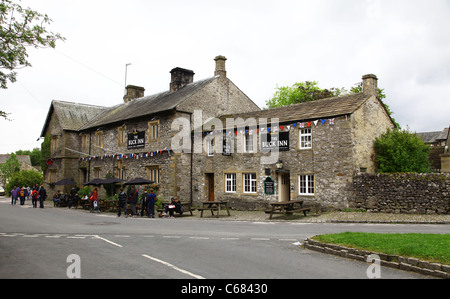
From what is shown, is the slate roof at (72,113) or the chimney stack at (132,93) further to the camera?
the chimney stack at (132,93)

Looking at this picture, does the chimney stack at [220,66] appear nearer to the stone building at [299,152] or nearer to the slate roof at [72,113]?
the stone building at [299,152]

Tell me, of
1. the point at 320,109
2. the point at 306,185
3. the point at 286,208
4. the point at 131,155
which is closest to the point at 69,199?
the point at 131,155

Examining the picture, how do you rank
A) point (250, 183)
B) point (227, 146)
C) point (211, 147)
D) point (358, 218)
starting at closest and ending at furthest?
1. point (358, 218)
2. point (250, 183)
3. point (227, 146)
4. point (211, 147)

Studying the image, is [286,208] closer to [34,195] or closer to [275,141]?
[275,141]

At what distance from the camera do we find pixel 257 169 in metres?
23.2

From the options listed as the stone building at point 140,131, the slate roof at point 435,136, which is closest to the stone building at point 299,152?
the stone building at point 140,131

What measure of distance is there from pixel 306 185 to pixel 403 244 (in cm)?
1210

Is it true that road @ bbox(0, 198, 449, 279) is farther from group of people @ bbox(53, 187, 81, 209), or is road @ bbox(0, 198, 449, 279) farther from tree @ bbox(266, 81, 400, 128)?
tree @ bbox(266, 81, 400, 128)

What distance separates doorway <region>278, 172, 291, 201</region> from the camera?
22.2 meters

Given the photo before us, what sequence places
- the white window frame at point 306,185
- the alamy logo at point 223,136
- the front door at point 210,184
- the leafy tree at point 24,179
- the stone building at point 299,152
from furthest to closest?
1. the leafy tree at point 24,179
2. the front door at point 210,184
3. the alamy logo at point 223,136
4. the white window frame at point 306,185
5. the stone building at point 299,152

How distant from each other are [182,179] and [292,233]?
14.6 metres

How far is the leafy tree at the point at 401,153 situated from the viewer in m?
21.3

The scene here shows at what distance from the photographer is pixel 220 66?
31000 mm
